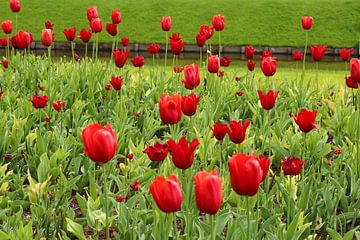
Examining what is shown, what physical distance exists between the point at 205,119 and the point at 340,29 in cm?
1822

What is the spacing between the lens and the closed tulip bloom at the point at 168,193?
184 centimetres

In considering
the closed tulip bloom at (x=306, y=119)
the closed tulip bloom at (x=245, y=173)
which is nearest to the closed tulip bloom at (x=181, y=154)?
the closed tulip bloom at (x=245, y=173)

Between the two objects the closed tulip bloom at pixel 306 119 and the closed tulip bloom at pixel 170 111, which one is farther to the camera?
the closed tulip bloom at pixel 306 119

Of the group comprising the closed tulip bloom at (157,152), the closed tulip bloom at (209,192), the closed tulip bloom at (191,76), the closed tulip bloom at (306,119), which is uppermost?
the closed tulip bloom at (191,76)

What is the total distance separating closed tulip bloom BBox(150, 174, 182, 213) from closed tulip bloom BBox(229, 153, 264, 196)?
0.18 metres

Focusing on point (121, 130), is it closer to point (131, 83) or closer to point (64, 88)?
point (64, 88)

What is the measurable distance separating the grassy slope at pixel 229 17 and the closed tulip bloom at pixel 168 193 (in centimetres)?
1851

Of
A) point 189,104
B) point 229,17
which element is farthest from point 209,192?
point 229,17

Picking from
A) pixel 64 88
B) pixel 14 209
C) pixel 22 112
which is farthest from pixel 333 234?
pixel 64 88

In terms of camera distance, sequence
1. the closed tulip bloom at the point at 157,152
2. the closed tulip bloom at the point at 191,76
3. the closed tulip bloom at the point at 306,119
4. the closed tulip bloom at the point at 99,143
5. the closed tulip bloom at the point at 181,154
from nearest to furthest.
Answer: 1. the closed tulip bloom at the point at 99,143
2. the closed tulip bloom at the point at 181,154
3. the closed tulip bloom at the point at 157,152
4. the closed tulip bloom at the point at 306,119
5. the closed tulip bloom at the point at 191,76

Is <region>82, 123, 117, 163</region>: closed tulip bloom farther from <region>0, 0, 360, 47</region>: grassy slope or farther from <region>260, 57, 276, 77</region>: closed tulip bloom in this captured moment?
<region>0, 0, 360, 47</region>: grassy slope

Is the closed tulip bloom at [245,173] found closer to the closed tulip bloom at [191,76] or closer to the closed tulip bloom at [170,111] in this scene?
the closed tulip bloom at [170,111]

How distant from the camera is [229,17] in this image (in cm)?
2272

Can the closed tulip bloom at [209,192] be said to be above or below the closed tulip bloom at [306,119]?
below
